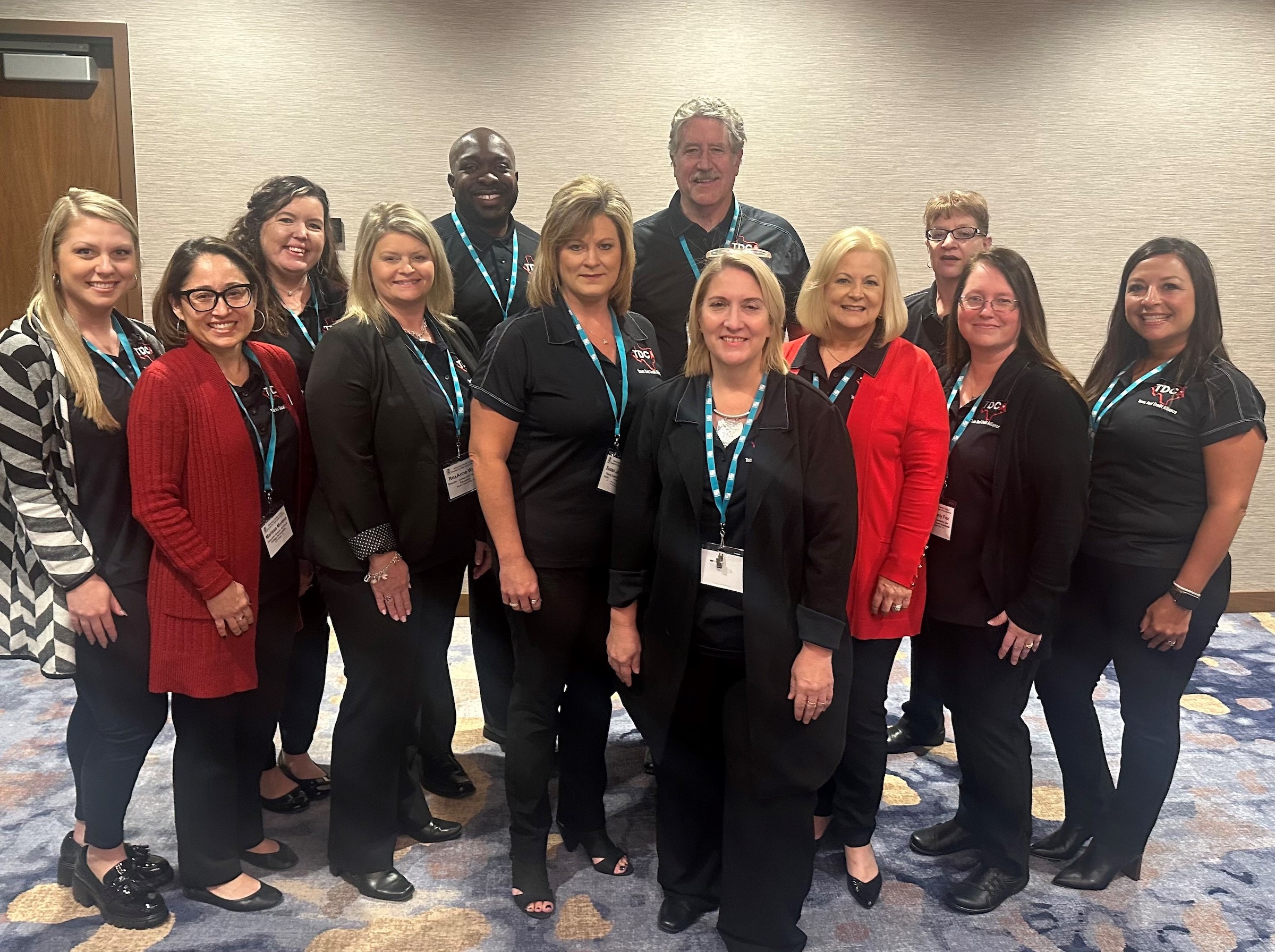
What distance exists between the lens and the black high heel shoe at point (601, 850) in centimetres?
248

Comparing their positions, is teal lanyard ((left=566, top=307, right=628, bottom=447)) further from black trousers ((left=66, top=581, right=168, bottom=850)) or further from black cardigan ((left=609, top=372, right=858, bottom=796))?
black trousers ((left=66, top=581, right=168, bottom=850))

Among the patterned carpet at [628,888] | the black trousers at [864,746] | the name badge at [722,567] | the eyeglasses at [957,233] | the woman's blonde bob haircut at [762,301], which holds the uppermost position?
the eyeglasses at [957,233]

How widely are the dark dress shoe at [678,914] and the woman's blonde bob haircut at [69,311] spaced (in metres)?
1.76

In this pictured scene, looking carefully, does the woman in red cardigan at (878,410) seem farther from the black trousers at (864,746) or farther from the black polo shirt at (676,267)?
the black polo shirt at (676,267)

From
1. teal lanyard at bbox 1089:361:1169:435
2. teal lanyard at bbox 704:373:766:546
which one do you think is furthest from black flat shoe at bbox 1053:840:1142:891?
teal lanyard at bbox 704:373:766:546

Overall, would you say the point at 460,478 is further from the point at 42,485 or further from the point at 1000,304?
the point at 1000,304

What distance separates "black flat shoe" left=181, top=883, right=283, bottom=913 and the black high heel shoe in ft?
2.49

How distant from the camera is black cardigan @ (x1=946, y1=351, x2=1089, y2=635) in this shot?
2.16 meters

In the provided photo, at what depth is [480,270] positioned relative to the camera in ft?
9.31

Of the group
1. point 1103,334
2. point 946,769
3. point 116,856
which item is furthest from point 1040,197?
point 116,856

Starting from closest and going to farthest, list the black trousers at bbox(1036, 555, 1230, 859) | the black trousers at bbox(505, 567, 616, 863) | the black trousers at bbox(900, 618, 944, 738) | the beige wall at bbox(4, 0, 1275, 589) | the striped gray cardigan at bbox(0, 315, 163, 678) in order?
the striped gray cardigan at bbox(0, 315, 163, 678), the black trousers at bbox(505, 567, 616, 863), the black trousers at bbox(1036, 555, 1230, 859), the black trousers at bbox(900, 618, 944, 738), the beige wall at bbox(4, 0, 1275, 589)

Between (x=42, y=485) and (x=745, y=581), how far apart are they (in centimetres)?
159

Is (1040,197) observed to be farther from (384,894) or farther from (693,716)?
(384,894)

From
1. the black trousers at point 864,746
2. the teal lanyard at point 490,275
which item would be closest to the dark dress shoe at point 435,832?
the black trousers at point 864,746
